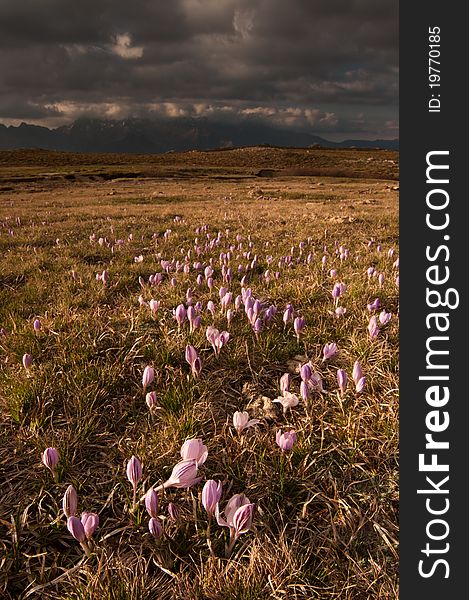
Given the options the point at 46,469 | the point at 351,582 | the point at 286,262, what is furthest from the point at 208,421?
the point at 286,262

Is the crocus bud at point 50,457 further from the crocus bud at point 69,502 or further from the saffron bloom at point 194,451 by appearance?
the saffron bloom at point 194,451

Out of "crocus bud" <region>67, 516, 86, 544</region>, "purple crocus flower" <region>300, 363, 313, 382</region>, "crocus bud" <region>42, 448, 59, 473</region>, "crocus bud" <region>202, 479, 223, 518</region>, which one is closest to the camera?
"crocus bud" <region>67, 516, 86, 544</region>

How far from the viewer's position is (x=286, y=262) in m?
7.59

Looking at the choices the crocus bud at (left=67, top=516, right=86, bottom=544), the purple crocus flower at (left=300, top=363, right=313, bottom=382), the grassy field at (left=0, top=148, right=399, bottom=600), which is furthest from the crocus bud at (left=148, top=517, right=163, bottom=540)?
the purple crocus flower at (left=300, top=363, right=313, bottom=382)

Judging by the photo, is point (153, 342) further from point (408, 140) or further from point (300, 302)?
point (408, 140)

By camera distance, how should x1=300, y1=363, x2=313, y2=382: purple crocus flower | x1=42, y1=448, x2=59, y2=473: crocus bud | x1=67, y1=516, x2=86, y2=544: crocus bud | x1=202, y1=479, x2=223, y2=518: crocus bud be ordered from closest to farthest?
x1=67, y1=516, x2=86, y2=544: crocus bud → x1=202, y1=479, x2=223, y2=518: crocus bud → x1=42, y1=448, x2=59, y2=473: crocus bud → x1=300, y1=363, x2=313, y2=382: purple crocus flower

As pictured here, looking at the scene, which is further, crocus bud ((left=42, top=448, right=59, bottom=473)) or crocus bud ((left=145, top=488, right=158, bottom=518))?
crocus bud ((left=42, top=448, right=59, bottom=473))

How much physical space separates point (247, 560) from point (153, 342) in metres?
2.40

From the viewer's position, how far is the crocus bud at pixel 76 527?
186 centimetres

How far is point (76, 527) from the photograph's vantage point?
6.15 ft

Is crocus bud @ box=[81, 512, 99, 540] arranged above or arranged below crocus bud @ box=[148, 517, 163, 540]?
above

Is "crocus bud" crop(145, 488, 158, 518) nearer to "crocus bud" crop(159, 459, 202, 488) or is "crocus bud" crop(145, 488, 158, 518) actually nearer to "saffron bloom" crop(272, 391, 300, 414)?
"crocus bud" crop(159, 459, 202, 488)

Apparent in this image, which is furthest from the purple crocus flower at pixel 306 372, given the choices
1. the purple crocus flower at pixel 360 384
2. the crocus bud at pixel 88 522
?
the crocus bud at pixel 88 522

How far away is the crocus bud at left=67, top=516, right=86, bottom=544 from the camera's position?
6.10 feet
